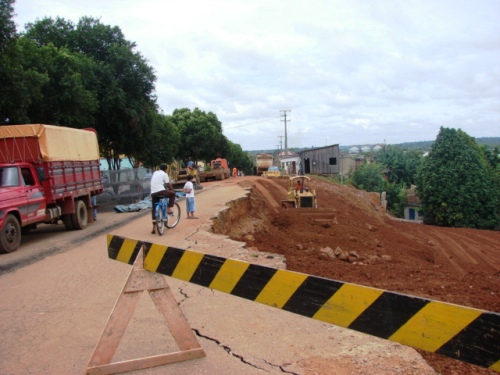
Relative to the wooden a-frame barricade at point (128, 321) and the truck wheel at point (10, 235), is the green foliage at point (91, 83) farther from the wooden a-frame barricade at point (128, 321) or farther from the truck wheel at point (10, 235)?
the wooden a-frame barricade at point (128, 321)

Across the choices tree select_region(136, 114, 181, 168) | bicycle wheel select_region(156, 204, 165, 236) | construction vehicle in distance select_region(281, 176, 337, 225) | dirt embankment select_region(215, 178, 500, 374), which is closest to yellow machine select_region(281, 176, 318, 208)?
construction vehicle in distance select_region(281, 176, 337, 225)

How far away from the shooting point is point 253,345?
4734 mm

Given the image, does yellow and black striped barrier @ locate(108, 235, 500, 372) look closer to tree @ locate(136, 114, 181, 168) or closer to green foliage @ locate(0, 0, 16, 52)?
green foliage @ locate(0, 0, 16, 52)

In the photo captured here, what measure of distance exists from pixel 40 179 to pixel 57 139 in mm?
1456

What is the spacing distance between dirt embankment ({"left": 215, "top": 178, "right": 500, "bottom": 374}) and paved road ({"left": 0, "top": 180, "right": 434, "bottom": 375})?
81 cm

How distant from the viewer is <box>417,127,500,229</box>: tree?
36375 millimetres

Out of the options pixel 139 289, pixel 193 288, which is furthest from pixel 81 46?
pixel 139 289

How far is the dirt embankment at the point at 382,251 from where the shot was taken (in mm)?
8297

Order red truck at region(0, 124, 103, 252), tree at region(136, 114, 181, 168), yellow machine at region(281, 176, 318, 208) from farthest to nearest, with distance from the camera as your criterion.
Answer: tree at region(136, 114, 181, 168), yellow machine at region(281, 176, 318, 208), red truck at region(0, 124, 103, 252)

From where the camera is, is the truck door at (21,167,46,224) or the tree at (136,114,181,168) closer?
the truck door at (21,167,46,224)

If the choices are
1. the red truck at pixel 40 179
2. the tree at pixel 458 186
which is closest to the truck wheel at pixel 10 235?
the red truck at pixel 40 179

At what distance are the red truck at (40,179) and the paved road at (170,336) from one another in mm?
2877

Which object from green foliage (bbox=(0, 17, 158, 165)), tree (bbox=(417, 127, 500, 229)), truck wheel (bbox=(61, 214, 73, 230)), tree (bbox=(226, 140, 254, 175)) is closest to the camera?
truck wheel (bbox=(61, 214, 73, 230))

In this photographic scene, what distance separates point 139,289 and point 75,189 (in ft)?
35.6
